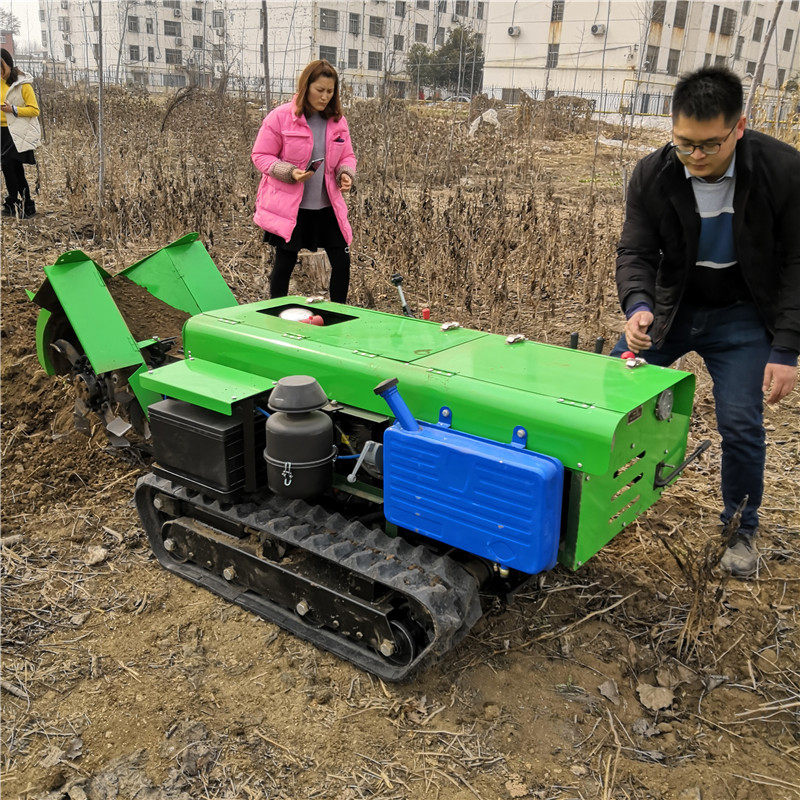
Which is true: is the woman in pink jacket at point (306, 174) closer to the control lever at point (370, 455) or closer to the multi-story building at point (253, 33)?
the control lever at point (370, 455)

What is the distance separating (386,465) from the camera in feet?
8.51

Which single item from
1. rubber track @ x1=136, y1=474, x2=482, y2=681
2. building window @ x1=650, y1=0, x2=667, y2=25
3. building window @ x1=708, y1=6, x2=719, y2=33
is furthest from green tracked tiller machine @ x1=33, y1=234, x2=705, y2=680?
building window @ x1=708, y1=6, x2=719, y2=33

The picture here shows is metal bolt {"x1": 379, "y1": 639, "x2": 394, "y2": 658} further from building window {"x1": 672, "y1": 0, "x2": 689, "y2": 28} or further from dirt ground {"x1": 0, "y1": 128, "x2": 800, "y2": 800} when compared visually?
building window {"x1": 672, "y1": 0, "x2": 689, "y2": 28}

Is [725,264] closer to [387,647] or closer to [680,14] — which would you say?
[387,647]

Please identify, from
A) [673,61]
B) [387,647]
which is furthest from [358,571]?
[673,61]

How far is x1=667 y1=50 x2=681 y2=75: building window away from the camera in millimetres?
34594

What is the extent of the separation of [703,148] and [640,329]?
2.11 feet

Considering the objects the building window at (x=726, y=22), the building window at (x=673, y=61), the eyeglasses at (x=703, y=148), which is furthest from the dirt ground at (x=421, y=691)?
the building window at (x=726, y=22)

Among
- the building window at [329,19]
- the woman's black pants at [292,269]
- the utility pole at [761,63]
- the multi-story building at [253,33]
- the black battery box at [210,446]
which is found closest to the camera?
the black battery box at [210,446]

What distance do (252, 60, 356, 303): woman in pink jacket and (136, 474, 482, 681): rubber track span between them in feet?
6.32

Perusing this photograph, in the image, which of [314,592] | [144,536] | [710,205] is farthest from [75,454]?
[710,205]

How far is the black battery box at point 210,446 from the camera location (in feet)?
9.36

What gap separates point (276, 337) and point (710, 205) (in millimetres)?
1671

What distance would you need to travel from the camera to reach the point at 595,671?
277cm
